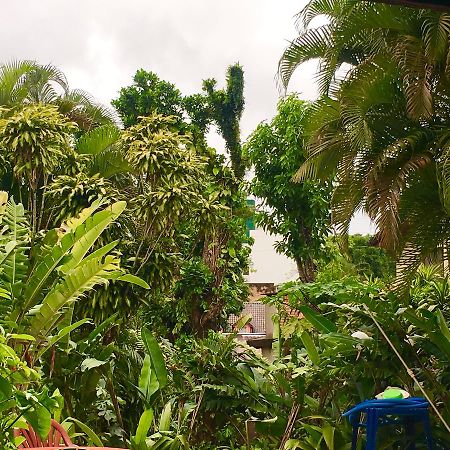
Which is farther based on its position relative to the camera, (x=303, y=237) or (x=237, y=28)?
(x=303, y=237)

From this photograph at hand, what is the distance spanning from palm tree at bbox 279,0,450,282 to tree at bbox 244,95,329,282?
4235mm

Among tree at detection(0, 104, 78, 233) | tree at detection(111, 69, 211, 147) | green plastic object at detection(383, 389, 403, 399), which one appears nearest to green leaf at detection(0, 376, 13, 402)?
green plastic object at detection(383, 389, 403, 399)

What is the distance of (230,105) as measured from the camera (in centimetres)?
1214

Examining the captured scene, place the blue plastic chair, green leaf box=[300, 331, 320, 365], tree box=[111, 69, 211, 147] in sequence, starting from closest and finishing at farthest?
Result: the blue plastic chair → green leaf box=[300, 331, 320, 365] → tree box=[111, 69, 211, 147]

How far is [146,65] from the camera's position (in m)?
12.0

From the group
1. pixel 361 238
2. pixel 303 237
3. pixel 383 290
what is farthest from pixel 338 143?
pixel 361 238

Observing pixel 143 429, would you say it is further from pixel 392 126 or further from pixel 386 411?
pixel 392 126

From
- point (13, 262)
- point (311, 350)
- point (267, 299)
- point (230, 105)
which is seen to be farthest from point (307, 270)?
point (13, 262)

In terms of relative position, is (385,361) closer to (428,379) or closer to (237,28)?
(428,379)

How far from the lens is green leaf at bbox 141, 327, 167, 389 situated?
399 cm

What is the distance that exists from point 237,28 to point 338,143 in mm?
1379

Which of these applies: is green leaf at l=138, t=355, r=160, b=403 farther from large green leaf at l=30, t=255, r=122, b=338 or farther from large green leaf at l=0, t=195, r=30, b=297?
large green leaf at l=0, t=195, r=30, b=297

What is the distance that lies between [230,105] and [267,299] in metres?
7.45

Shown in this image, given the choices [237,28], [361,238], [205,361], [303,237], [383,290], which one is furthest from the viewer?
[361,238]
